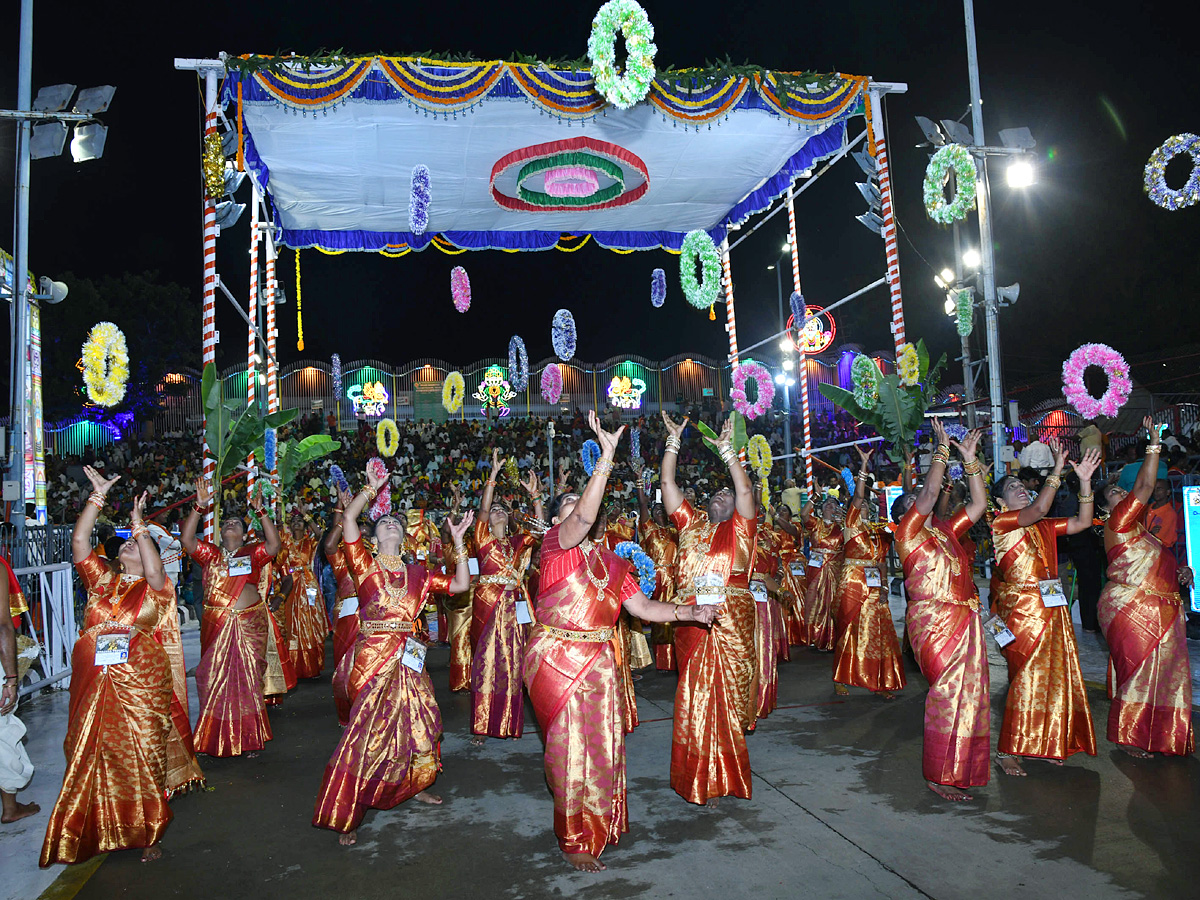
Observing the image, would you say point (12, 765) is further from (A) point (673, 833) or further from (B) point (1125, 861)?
(B) point (1125, 861)

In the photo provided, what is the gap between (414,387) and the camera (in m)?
31.3

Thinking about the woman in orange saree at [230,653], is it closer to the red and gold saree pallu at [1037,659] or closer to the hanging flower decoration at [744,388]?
the red and gold saree pallu at [1037,659]

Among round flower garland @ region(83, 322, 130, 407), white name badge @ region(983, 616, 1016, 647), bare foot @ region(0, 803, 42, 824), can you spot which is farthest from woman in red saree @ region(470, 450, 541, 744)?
round flower garland @ region(83, 322, 130, 407)

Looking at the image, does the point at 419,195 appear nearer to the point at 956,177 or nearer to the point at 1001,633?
the point at 956,177

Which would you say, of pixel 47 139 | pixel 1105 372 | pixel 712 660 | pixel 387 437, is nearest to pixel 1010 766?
pixel 712 660

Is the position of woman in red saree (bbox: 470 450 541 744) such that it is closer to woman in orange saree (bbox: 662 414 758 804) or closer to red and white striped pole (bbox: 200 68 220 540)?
A: woman in orange saree (bbox: 662 414 758 804)

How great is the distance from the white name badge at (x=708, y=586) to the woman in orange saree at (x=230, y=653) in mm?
3385

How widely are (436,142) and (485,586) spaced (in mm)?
5982

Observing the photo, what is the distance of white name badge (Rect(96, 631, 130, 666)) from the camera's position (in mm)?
4250

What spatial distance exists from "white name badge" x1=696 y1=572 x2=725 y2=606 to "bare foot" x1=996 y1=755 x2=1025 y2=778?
2070mm

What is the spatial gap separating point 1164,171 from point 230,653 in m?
9.55

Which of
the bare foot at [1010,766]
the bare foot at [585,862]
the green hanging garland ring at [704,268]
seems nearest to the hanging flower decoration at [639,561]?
the bare foot at [585,862]

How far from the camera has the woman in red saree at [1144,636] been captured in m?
5.10

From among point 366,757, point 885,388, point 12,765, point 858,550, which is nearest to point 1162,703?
point 858,550
